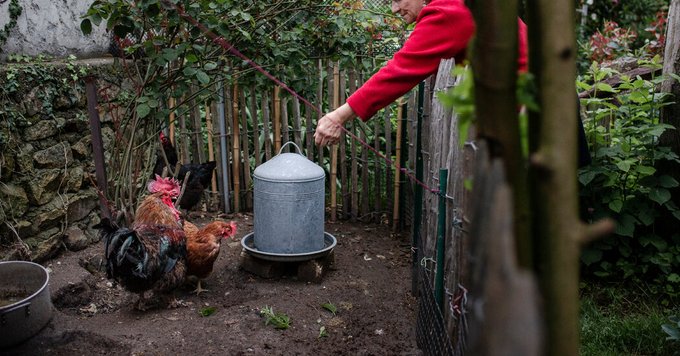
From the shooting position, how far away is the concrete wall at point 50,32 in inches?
170

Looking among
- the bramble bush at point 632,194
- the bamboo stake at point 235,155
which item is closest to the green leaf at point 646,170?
the bramble bush at point 632,194

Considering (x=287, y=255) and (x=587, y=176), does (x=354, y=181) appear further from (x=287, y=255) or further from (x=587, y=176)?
(x=587, y=176)

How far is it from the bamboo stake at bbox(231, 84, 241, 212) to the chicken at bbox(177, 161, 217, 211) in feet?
1.14

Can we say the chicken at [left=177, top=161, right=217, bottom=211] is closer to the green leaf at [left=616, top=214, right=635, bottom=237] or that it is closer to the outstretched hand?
the outstretched hand

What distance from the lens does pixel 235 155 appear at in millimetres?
6043

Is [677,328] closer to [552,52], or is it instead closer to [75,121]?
[552,52]

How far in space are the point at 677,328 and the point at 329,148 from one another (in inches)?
156

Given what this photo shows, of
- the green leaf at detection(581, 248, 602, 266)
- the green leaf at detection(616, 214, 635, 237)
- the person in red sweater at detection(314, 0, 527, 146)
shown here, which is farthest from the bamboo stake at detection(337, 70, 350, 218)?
the person in red sweater at detection(314, 0, 527, 146)

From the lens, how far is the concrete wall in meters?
4.31

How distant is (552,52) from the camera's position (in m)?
0.70

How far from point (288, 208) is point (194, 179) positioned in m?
1.47

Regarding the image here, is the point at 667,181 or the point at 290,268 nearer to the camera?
the point at 667,181

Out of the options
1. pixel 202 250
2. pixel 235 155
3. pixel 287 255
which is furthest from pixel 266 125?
pixel 202 250

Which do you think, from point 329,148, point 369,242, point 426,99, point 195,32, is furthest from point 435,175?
point 329,148
